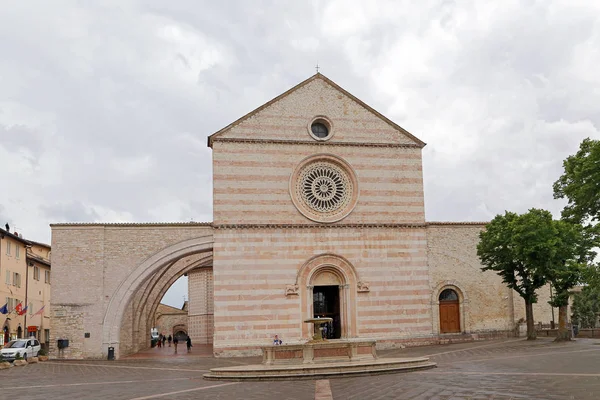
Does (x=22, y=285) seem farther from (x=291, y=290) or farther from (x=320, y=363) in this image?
(x=320, y=363)

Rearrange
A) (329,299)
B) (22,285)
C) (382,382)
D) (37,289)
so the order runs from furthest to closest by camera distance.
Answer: (37,289)
(22,285)
(329,299)
(382,382)

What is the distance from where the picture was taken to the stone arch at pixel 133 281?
32.4 m

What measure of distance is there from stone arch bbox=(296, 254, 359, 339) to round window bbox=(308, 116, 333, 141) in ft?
21.4

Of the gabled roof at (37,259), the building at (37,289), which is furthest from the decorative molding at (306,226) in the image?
the gabled roof at (37,259)

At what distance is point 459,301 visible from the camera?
35.4 metres

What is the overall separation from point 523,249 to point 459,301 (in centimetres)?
575

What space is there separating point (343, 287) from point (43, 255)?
31.3 meters

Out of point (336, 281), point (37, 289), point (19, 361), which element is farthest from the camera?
point (37, 289)

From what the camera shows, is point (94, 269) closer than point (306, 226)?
Yes

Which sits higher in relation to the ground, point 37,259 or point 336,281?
point 37,259

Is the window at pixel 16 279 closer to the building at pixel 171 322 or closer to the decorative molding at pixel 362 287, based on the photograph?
the building at pixel 171 322

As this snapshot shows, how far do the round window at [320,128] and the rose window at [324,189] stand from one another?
1.21 meters

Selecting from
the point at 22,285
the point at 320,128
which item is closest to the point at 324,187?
A: the point at 320,128

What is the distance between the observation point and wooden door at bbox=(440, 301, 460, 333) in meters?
35.2
